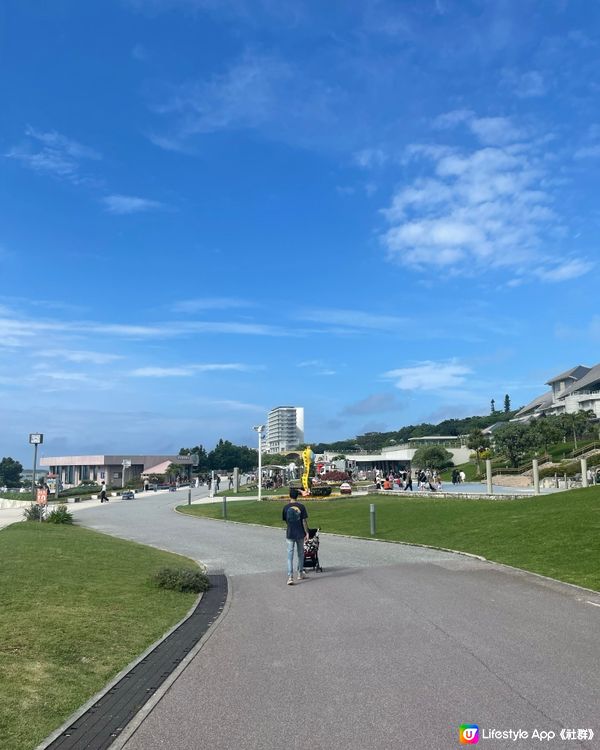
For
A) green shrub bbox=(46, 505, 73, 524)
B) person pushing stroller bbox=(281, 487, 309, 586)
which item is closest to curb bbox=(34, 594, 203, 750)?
person pushing stroller bbox=(281, 487, 309, 586)

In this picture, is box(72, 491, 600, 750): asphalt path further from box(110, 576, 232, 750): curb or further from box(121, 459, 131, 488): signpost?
box(121, 459, 131, 488): signpost

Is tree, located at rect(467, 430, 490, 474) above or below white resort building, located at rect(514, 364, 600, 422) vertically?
below

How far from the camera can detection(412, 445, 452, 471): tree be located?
278ft

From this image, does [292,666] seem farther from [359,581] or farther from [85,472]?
[85,472]

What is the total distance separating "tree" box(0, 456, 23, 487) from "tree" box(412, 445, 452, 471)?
9973 cm

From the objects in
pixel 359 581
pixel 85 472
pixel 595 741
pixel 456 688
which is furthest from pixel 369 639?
pixel 85 472

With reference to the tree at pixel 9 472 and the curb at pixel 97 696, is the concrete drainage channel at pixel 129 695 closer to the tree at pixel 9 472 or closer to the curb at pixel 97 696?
the curb at pixel 97 696

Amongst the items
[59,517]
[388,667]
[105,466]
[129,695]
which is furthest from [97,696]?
[105,466]

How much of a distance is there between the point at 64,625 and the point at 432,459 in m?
80.1

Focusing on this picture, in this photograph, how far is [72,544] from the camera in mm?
17594

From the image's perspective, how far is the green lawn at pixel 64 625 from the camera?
5453 millimetres

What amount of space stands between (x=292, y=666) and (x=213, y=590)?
217 inches

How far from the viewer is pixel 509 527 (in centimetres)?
1805

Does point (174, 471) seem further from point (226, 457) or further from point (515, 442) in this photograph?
point (515, 442)
